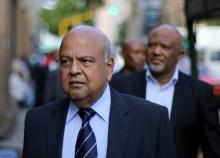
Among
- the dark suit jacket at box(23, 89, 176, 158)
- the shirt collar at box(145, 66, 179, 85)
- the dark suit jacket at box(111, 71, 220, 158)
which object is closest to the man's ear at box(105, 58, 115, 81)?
the dark suit jacket at box(23, 89, 176, 158)

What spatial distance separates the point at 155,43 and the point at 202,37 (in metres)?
24.4

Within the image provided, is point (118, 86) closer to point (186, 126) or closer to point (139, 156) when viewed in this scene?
point (186, 126)

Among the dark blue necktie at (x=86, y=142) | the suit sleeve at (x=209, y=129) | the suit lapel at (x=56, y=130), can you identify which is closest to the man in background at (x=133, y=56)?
the suit sleeve at (x=209, y=129)

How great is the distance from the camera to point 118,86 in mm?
4961

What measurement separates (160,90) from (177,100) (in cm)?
18

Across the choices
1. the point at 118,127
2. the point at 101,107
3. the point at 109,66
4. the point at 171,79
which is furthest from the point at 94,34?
the point at 171,79

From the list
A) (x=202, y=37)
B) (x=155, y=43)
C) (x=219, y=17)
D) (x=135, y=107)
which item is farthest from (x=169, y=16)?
(x=202, y=37)

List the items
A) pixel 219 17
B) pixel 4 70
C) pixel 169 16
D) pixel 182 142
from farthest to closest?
pixel 4 70
pixel 169 16
pixel 219 17
pixel 182 142

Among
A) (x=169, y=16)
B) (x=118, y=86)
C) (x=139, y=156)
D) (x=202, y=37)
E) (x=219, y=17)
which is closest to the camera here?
(x=139, y=156)

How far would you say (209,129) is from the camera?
4.67 metres

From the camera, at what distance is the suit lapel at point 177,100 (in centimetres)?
461

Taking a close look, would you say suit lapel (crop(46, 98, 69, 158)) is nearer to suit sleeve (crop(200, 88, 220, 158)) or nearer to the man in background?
suit sleeve (crop(200, 88, 220, 158))

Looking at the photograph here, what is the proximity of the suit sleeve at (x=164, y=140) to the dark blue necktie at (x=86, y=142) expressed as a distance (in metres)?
0.32

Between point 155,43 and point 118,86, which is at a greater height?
point 155,43
